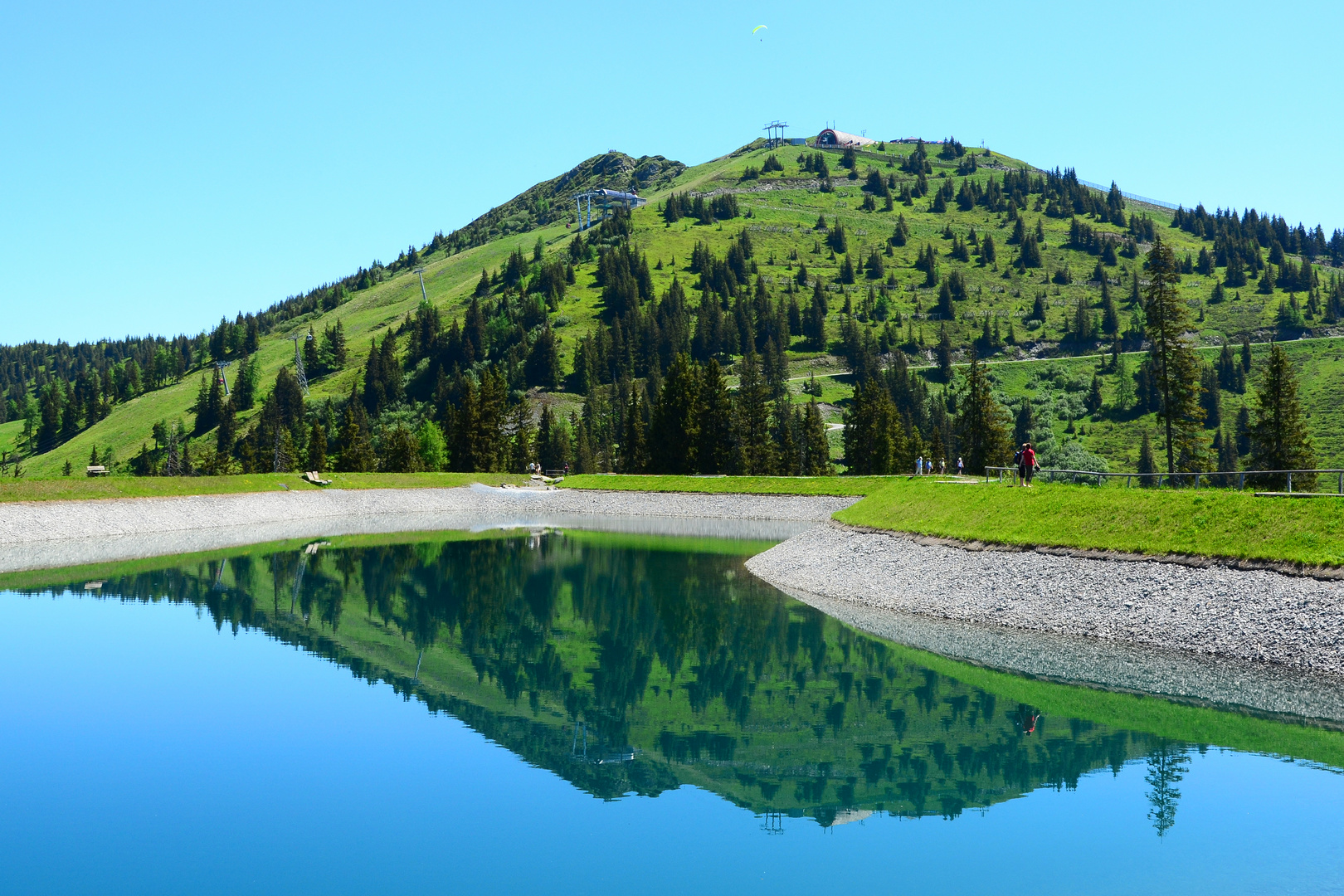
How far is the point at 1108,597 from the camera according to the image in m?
37.6

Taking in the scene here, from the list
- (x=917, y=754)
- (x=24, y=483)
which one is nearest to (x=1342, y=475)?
(x=917, y=754)

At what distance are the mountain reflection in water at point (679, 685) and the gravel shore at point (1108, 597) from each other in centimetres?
502

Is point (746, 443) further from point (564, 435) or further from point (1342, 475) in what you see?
point (1342, 475)

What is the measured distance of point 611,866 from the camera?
58.4 ft

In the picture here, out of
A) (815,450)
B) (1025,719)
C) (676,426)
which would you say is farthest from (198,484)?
(1025,719)

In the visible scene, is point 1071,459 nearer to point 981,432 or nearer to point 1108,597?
point 981,432

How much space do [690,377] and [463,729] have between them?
10404cm

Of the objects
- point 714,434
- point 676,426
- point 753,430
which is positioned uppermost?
point 676,426

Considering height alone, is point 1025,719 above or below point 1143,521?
below

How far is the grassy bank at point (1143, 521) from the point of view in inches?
1345

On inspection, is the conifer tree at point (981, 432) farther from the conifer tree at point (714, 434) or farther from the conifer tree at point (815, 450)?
the conifer tree at point (714, 434)

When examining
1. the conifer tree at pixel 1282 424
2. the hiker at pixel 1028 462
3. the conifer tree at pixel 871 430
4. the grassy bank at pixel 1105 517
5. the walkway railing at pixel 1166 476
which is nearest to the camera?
the grassy bank at pixel 1105 517

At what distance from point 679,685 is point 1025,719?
1170cm

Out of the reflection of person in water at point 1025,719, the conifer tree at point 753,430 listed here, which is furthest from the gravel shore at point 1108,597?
the conifer tree at point 753,430
